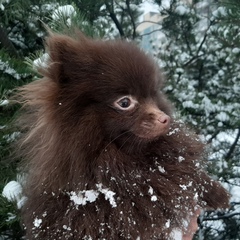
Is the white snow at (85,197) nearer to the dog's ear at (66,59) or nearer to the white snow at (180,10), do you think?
the dog's ear at (66,59)

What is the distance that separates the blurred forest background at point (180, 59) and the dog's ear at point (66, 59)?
235mm

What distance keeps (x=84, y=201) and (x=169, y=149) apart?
0.31 meters

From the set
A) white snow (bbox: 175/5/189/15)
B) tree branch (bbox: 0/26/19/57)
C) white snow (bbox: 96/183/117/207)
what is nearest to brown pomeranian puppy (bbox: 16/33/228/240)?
white snow (bbox: 96/183/117/207)

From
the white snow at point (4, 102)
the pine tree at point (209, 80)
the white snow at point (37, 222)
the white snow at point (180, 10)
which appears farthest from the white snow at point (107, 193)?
the white snow at point (180, 10)

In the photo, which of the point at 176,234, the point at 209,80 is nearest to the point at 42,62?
the point at 176,234

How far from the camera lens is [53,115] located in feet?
3.54

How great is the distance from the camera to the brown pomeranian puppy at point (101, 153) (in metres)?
1.04

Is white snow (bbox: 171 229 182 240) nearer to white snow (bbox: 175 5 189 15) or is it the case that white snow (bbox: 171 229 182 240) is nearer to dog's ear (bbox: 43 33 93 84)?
dog's ear (bbox: 43 33 93 84)

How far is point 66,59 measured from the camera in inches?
42.6

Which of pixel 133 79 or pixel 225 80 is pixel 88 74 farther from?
pixel 225 80

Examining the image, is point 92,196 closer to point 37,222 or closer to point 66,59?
point 37,222

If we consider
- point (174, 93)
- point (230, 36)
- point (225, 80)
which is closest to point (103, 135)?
point (174, 93)

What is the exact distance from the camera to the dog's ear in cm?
108

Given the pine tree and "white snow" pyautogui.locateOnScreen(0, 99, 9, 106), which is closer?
"white snow" pyautogui.locateOnScreen(0, 99, 9, 106)
